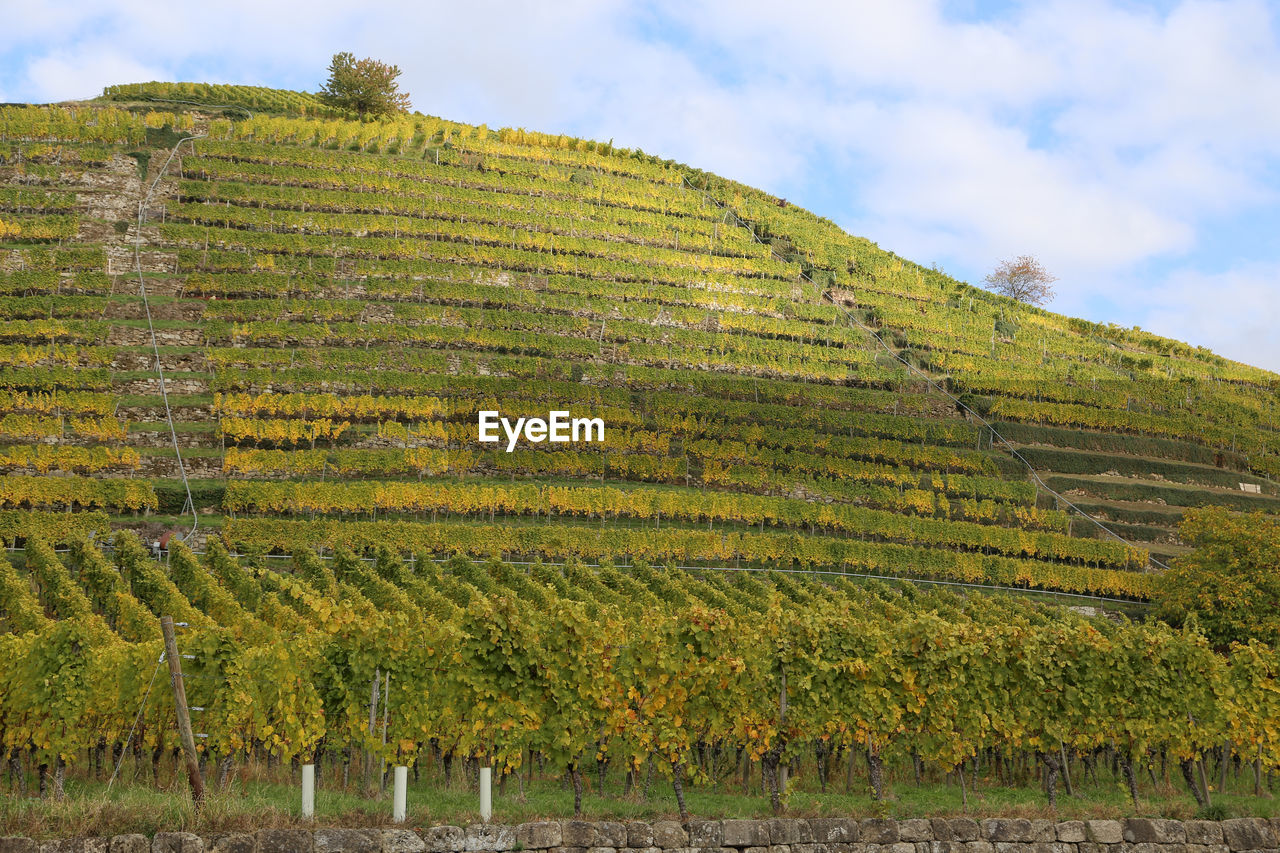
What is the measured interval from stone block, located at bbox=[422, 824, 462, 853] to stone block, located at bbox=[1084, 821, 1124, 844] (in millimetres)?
9231

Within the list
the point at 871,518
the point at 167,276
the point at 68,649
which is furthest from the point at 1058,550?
the point at 167,276

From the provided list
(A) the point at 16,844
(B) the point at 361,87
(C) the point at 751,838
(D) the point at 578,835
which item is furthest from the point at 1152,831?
(B) the point at 361,87

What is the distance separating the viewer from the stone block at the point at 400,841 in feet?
39.4

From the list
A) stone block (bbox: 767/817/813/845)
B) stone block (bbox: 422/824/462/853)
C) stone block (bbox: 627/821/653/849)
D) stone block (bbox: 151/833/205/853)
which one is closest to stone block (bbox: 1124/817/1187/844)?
stone block (bbox: 767/817/813/845)

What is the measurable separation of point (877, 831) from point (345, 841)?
23.6 feet

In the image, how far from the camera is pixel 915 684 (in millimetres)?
17297

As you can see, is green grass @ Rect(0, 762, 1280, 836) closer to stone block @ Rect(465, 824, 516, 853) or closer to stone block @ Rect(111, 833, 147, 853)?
stone block @ Rect(111, 833, 147, 853)

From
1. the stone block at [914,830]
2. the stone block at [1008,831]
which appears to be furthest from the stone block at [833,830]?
the stone block at [1008,831]

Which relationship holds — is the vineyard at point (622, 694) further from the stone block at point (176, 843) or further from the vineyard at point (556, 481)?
the stone block at point (176, 843)

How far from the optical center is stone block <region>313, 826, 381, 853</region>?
38.7 feet

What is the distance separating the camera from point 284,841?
11695 mm

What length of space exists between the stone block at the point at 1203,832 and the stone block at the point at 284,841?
12.8 meters

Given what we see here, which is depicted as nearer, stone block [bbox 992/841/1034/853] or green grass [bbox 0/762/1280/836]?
green grass [bbox 0/762/1280/836]

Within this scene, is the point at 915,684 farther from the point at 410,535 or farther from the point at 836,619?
the point at 410,535
